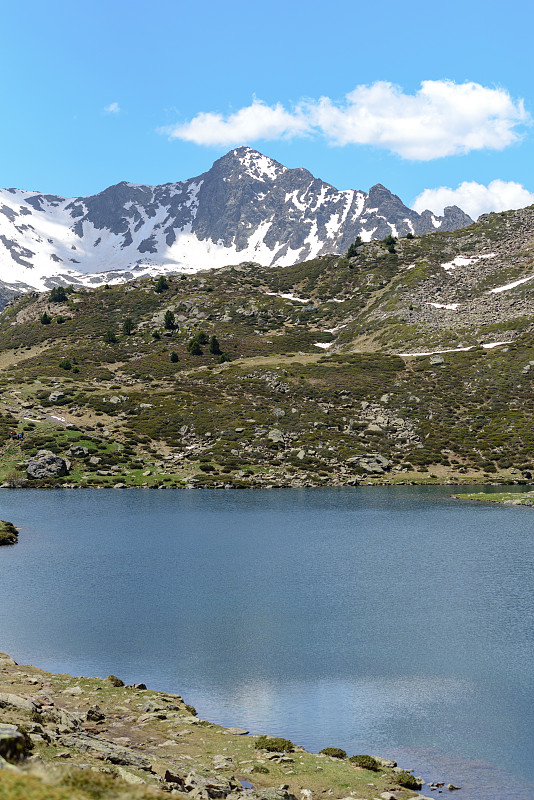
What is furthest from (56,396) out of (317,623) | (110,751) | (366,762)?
(366,762)

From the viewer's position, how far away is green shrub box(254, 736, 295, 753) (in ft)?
86.7

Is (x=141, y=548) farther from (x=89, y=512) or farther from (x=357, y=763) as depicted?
(x=357, y=763)

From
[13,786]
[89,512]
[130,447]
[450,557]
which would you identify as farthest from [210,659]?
[130,447]

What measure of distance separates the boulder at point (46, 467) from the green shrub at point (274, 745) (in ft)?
317

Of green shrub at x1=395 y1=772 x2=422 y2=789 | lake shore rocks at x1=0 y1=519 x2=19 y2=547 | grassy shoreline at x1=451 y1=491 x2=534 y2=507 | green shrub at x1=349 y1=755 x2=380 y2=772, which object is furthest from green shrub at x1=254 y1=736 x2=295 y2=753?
grassy shoreline at x1=451 y1=491 x2=534 y2=507

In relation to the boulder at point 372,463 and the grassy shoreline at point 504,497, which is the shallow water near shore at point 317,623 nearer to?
the grassy shoreline at point 504,497

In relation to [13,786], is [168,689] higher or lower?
lower

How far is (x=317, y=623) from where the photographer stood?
44281 millimetres

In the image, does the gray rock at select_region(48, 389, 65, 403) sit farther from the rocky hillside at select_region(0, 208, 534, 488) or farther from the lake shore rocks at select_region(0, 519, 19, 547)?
the lake shore rocks at select_region(0, 519, 19, 547)

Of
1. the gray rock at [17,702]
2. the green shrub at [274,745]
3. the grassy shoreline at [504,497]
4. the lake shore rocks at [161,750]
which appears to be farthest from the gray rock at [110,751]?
→ the grassy shoreline at [504,497]

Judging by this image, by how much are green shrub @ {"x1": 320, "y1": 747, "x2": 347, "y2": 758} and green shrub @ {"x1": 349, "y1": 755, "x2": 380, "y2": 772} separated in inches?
25.9

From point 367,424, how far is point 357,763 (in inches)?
4595

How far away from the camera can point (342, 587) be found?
53.8 metres

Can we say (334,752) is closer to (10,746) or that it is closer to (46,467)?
(10,746)
